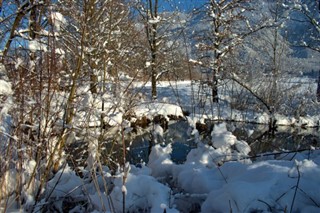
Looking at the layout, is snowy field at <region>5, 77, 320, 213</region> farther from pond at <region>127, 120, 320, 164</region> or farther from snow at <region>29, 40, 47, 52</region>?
pond at <region>127, 120, 320, 164</region>

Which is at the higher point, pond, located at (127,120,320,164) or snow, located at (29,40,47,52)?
snow, located at (29,40,47,52)

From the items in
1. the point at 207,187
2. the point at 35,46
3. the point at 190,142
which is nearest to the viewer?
the point at 35,46

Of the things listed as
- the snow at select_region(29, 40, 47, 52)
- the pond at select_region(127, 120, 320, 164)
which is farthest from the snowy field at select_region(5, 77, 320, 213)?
the pond at select_region(127, 120, 320, 164)

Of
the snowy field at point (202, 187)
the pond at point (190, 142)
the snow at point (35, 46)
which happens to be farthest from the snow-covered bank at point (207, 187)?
the pond at point (190, 142)

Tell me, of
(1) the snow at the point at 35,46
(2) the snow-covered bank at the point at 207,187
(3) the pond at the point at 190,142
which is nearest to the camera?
(2) the snow-covered bank at the point at 207,187

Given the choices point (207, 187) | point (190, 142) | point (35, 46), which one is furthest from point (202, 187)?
point (190, 142)

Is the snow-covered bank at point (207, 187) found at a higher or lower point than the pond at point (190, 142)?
higher

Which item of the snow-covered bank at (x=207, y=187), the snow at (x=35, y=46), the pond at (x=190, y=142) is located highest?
the snow at (x=35, y=46)

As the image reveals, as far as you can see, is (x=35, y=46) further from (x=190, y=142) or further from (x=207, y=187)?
(x=190, y=142)

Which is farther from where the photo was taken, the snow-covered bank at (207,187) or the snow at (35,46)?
the snow at (35,46)

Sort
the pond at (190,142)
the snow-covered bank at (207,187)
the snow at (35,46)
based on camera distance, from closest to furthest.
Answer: the snow-covered bank at (207,187) → the snow at (35,46) → the pond at (190,142)

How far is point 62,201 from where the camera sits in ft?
6.93

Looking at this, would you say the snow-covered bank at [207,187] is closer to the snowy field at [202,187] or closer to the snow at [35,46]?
the snowy field at [202,187]

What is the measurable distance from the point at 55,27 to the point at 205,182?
1.33 m
